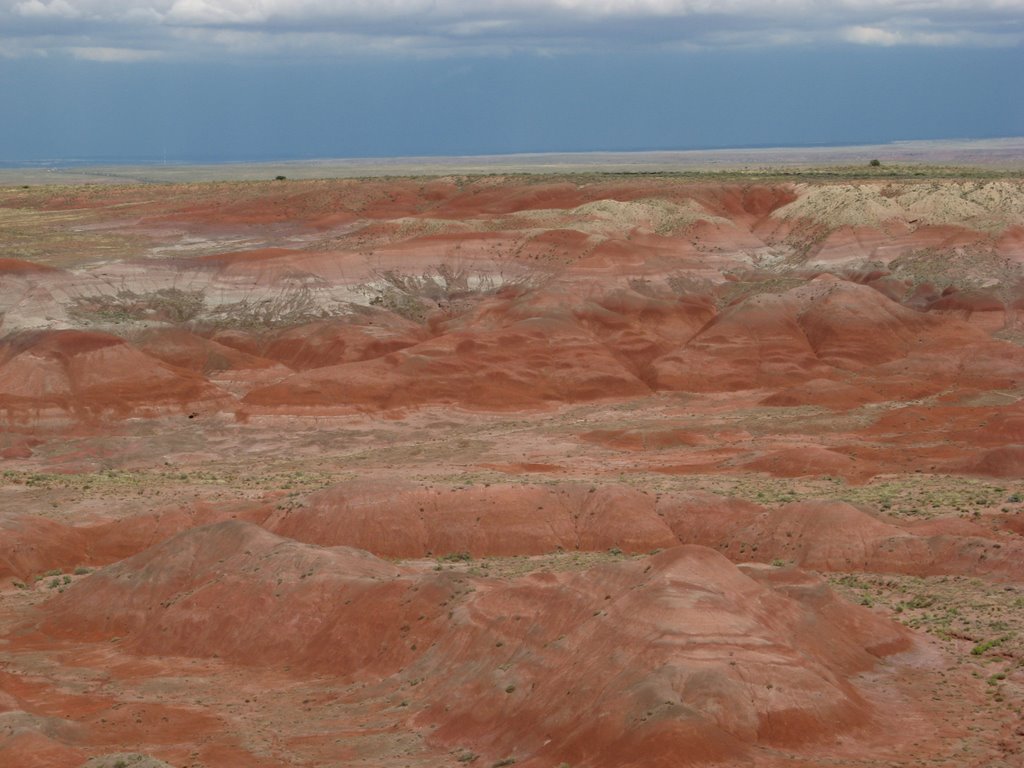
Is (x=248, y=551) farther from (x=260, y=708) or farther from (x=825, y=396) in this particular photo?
(x=825, y=396)

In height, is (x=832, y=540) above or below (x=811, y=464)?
above

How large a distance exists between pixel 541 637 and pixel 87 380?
52515 millimetres

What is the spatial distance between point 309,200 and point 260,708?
89.5 metres

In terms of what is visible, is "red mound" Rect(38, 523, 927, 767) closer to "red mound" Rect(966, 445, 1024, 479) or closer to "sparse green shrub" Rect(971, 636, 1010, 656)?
"sparse green shrub" Rect(971, 636, 1010, 656)

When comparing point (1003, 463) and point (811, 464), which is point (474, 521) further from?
point (1003, 463)

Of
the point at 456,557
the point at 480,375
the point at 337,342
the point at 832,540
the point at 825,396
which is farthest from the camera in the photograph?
the point at 337,342

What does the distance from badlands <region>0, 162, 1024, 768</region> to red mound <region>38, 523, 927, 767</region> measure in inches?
4.4

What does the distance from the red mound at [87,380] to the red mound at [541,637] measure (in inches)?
1308

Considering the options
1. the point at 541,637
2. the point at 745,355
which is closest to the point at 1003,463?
the point at 541,637

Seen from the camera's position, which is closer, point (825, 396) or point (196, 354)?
point (825, 396)

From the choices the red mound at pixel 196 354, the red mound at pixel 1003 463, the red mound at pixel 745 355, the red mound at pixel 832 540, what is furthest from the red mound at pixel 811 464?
the red mound at pixel 196 354

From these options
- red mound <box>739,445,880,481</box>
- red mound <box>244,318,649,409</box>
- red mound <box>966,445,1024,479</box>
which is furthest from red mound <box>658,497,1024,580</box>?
red mound <box>244,318,649,409</box>

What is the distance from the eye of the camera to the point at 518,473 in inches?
2437

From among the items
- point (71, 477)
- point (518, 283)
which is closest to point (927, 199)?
point (518, 283)
